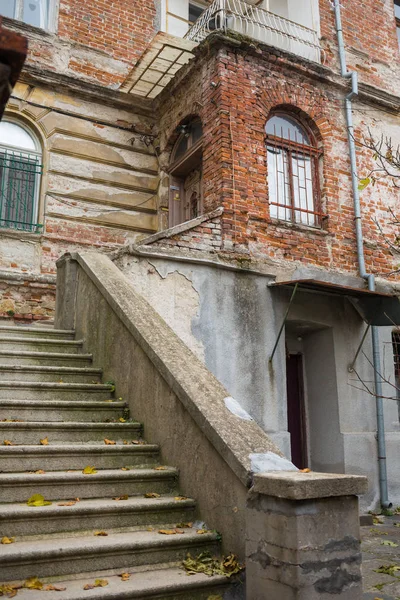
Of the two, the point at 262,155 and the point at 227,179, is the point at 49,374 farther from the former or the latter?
the point at 262,155

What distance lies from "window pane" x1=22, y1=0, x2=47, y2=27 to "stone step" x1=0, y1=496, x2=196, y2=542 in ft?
32.2

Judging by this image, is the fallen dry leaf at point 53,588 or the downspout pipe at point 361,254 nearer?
the fallen dry leaf at point 53,588

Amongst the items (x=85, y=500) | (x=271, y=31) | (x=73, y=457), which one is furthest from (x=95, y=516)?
(x=271, y=31)

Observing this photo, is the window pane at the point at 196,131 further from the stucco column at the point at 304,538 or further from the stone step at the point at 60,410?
the stucco column at the point at 304,538

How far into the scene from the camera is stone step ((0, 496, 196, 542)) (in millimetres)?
3479

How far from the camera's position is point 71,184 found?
10.4m

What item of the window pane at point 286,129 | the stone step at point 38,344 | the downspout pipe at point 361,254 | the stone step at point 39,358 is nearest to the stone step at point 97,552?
the stone step at point 39,358

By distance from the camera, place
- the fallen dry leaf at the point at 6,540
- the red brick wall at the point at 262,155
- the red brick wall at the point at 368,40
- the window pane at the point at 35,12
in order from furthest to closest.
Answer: the red brick wall at the point at 368,40 < the window pane at the point at 35,12 < the red brick wall at the point at 262,155 < the fallen dry leaf at the point at 6,540

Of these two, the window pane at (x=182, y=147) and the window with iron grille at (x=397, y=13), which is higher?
the window with iron grille at (x=397, y=13)

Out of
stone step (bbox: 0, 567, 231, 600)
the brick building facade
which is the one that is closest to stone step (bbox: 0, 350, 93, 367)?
the brick building facade

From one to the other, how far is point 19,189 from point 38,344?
4.79 m

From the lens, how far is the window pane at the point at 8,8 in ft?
34.9

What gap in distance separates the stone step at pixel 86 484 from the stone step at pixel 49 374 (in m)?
1.52

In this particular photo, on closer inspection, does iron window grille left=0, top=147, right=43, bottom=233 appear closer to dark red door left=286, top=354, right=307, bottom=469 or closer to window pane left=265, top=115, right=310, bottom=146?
window pane left=265, top=115, right=310, bottom=146
